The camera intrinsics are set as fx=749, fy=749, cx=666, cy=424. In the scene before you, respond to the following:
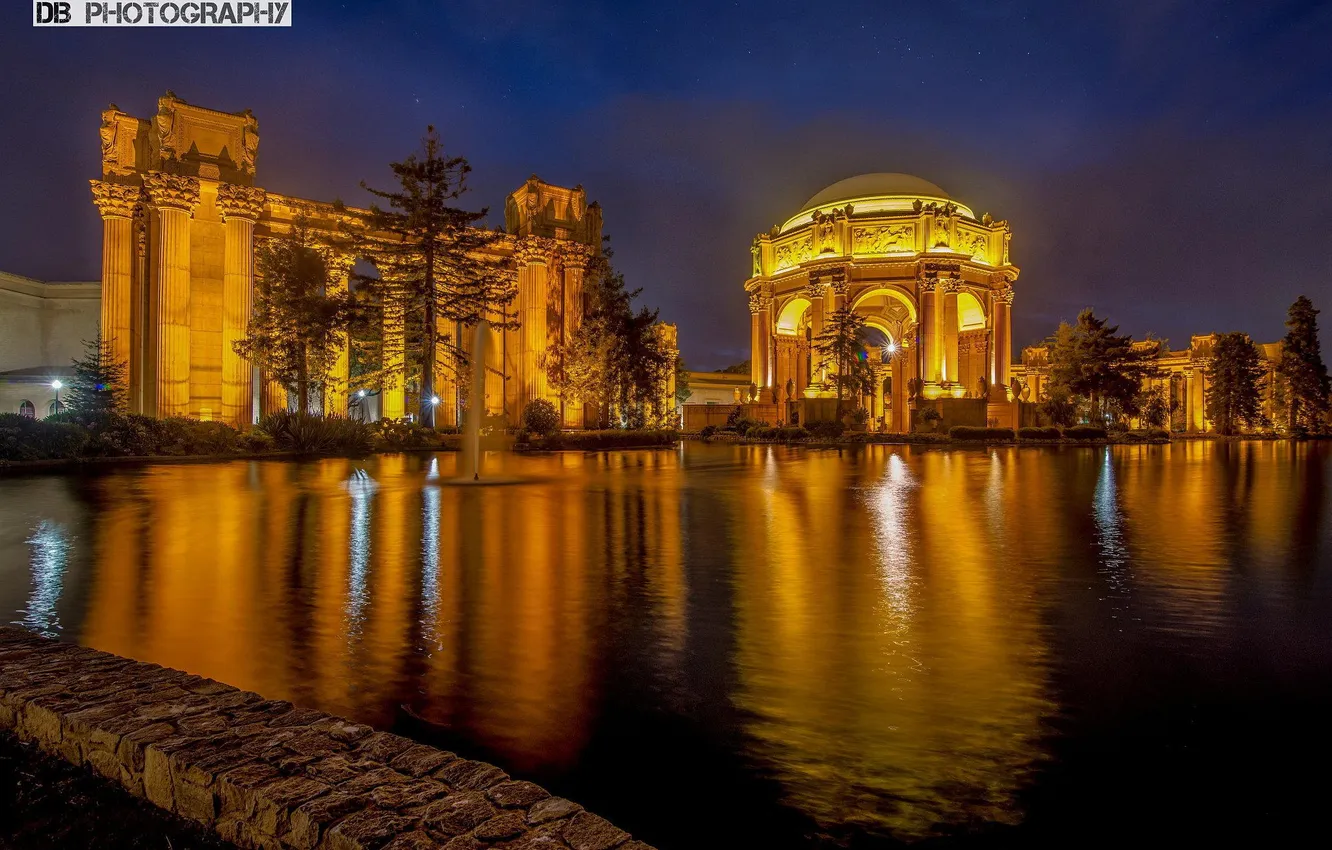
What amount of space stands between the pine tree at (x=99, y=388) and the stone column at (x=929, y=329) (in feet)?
161

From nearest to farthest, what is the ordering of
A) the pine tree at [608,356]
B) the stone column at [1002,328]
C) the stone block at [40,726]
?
the stone block at [40,726]
the pine tree at [608,356]
the stone column at [1002,328]

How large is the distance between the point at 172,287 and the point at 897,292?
49479mm

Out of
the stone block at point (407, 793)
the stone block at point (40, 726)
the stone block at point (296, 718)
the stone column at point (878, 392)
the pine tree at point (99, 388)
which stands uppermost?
the stone column at point (878, 392)

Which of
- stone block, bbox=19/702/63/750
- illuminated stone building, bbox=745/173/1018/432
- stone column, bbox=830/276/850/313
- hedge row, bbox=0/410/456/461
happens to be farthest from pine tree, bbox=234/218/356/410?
stone column, bbox=830/276/850/313

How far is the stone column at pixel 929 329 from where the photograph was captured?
56812mm

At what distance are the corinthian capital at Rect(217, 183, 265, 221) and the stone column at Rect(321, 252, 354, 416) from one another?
333 centimetres

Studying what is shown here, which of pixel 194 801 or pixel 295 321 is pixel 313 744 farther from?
pixel 295 321

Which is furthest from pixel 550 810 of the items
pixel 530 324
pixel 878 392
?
pixel 878 392

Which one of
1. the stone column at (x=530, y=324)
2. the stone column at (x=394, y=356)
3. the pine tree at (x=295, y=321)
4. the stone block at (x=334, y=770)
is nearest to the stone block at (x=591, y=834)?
the stone block at (x=334, y=770)

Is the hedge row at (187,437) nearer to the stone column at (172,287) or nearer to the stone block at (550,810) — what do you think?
the stone column at (172,287)

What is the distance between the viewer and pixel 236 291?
103ft

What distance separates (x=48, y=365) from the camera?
171 ft

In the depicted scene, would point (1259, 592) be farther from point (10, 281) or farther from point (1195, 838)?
point (10, 281)

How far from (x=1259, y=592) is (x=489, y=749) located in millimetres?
6141
